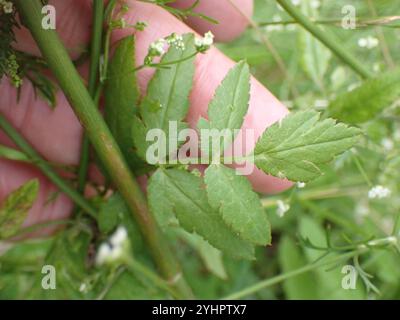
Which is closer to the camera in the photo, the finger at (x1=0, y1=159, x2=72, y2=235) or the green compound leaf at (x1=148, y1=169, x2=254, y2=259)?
the green compound leaf at (x1=148, y1=169, x2=254, y2=259)

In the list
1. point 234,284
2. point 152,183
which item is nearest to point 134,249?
point 234,284

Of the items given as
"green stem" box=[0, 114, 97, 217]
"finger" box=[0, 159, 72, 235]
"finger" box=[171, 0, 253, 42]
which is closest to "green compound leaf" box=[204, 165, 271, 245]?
"green stem" box=[0, 114, 97, 217]

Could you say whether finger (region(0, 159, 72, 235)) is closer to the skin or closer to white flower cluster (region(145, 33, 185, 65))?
the skin

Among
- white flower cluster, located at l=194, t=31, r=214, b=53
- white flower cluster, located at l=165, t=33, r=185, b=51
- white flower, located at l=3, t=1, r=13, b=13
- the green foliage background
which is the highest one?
white flower, located at l=3, t=1, r=13, b=13

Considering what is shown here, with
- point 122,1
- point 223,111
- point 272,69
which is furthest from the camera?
point 272,69

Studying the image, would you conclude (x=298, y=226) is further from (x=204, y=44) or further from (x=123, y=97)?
(x=204, y=44)

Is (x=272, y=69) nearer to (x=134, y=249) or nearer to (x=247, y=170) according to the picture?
(x=134, y=249)

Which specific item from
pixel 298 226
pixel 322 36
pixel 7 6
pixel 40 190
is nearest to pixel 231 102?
pixel 322 36
